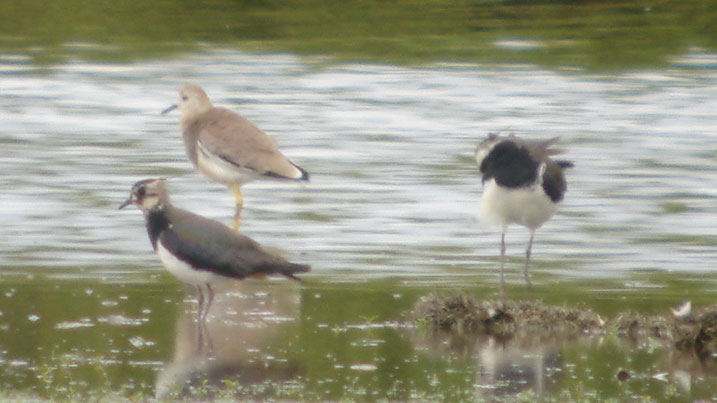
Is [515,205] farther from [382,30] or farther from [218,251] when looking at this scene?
[382,30]

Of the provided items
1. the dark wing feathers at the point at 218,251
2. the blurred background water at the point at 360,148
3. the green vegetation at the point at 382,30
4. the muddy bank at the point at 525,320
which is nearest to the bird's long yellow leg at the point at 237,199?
the blurred background water at the point at 360,148

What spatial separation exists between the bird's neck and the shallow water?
50cm

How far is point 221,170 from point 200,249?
437cm

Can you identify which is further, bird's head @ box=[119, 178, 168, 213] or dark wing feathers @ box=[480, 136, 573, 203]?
dark wing feathers @ box=[480, 136, 573, 203]

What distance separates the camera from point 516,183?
11039 millimetres

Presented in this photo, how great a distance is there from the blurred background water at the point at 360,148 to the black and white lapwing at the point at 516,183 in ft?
1.26

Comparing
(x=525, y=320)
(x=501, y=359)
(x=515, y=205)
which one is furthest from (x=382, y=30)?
(x=501, y=359)

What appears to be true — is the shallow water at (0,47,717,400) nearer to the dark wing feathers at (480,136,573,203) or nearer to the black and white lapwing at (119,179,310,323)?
the black and white lapwing at (119,179,310,323)

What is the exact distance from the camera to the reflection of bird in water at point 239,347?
776 cm

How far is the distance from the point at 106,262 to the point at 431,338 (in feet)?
10.3

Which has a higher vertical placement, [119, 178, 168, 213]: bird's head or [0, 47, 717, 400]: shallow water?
[119, 178, 168, 213]: bird's head

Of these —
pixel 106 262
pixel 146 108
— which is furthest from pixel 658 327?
pixel 146 108

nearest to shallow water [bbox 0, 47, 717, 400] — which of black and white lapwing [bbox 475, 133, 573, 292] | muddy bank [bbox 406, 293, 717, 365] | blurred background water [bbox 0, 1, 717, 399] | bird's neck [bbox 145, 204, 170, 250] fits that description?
blurred background water [bbox 0, 1, 717, 399]

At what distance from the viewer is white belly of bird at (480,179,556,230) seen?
36.3 ft
